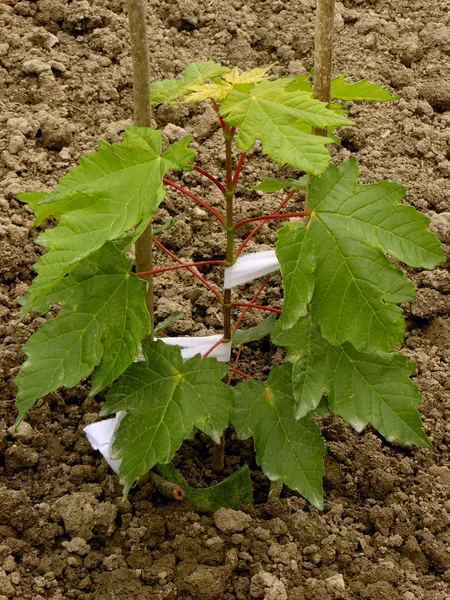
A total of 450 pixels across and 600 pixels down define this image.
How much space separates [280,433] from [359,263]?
1.78ft

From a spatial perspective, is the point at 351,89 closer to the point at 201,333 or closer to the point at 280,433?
the point at 280,433

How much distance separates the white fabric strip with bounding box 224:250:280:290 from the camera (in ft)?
7.16

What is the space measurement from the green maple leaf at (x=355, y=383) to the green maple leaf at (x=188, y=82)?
636 millimetres

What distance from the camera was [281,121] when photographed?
5.67ft

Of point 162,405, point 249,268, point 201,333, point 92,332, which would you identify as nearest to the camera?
point 92,332

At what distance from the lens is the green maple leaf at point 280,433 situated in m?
2.06

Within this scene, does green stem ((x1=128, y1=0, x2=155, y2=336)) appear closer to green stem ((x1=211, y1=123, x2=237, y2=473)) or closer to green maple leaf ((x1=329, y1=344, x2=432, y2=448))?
green stem ((x1=211, y1=123, x2=237, y2=473))

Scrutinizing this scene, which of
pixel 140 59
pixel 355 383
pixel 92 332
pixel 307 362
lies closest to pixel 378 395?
pixel 355 383

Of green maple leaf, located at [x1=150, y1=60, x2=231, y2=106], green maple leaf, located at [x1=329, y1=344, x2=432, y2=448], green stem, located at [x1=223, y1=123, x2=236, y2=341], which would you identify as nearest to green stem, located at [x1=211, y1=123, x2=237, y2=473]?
green stem, located at [x1=223, y1=123, x2=236, y2=341]

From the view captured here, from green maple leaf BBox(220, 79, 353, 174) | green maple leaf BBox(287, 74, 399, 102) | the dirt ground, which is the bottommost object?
the dirt ground

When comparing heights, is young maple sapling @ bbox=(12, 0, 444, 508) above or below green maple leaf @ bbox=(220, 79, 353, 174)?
below

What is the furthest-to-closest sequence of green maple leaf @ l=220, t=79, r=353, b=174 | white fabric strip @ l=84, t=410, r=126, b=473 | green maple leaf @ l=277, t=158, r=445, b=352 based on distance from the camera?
white fabric strip @ l=84, t=410, r=126, b=473 < green maple leaf @ l=277, t=158, r=445, b=352 < green maple leaf @ l=220, t=79, r=353, b=174

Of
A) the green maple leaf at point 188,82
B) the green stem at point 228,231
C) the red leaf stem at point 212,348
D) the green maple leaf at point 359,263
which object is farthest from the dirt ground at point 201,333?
the green maple leaf at point 188,82

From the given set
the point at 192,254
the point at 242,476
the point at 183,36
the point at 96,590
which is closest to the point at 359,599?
the point at 242,476
